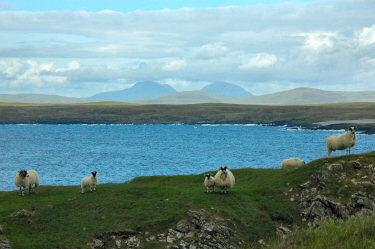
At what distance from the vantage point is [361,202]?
27.3 metres

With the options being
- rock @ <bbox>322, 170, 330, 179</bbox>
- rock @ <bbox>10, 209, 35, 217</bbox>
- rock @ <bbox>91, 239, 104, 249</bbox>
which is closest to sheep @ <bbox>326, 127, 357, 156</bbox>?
rock @ <bbox>322, 170, 330, 179</bbox>

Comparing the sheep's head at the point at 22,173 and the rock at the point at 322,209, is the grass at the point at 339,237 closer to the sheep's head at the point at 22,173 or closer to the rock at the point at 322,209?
the rock at the point at 322,209

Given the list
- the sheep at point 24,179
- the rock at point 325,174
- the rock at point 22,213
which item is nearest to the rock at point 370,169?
the rock at point 325,174

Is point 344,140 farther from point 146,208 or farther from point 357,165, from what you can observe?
point 146,208

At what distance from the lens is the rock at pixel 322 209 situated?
26950 millimetres

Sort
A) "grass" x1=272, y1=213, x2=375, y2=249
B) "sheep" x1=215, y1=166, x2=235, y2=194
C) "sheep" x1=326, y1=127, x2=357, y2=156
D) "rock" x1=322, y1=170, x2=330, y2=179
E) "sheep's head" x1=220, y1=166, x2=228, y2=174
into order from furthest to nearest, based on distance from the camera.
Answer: "sheep" x1=326, y1=127, x2=357, y2=156 → "rock" x1=322, y1=170, x2=330, y2=179 → "sheep" x1=215, y1=166, x2=235, y2=194 → "sheep's head" x1=220, y1=166, x2=228, y2=174 → "grass" x1=272, y1=213, x2=375, y2=249

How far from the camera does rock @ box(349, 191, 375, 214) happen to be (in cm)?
2709

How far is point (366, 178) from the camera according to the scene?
97.0 feet

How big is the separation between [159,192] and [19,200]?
440 inches

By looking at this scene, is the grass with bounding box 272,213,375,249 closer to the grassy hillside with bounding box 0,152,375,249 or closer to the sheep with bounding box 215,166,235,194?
the grassy hillside with bounding box 0,152,375,249

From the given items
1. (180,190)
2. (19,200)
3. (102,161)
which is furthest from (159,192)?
(102,161)

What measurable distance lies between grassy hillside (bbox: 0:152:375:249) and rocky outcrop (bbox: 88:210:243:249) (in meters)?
0.54

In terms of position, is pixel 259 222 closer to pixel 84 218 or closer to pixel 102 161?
pixel 84 218

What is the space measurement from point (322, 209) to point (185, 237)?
34.9ft
